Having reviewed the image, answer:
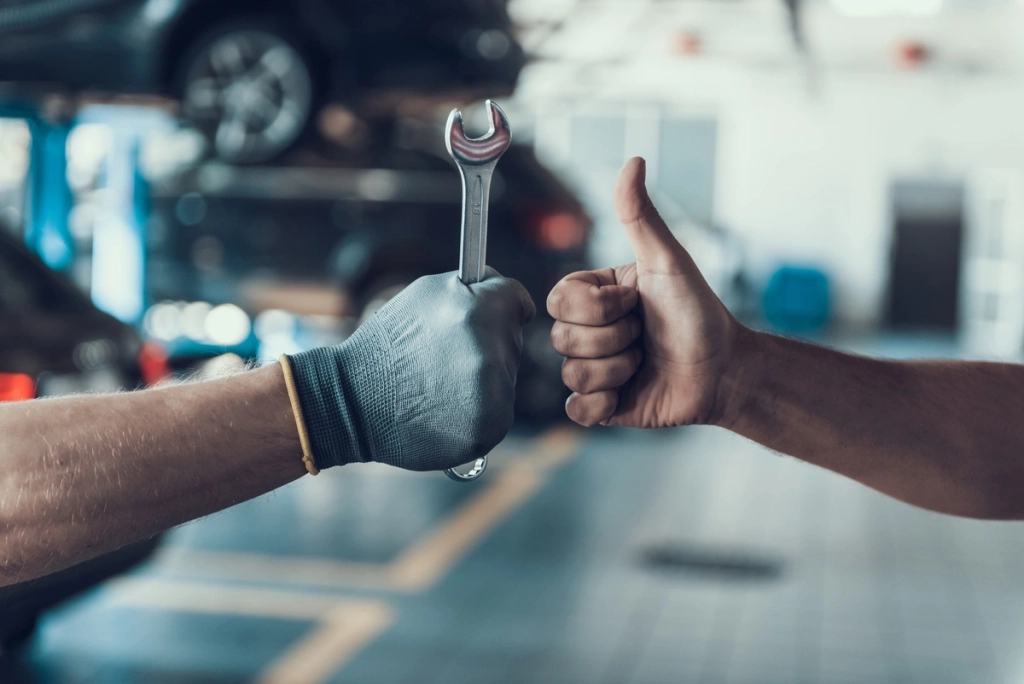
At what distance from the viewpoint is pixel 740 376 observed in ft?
4.55

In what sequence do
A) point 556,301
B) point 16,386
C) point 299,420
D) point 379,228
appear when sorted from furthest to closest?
point 379,228 → point 16,386 → point 556,301 → point 299,420

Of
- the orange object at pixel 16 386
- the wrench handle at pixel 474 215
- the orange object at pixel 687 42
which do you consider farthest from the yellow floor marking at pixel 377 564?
the orange object at pixel 687 42

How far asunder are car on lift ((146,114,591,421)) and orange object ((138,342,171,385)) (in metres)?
2.83

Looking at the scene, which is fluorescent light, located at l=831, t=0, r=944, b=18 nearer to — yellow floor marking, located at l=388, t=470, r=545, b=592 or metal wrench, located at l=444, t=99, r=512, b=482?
yellow floor marking, located at l=388, t=470, r=545, b=592

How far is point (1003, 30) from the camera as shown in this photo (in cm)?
1269

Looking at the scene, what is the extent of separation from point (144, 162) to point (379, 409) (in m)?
5.78

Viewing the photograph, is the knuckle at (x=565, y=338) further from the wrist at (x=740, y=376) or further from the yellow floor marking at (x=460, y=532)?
the yellow floor marking at (x=460, y=532)

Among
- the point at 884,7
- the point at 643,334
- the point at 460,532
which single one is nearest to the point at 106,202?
the point at 460,532

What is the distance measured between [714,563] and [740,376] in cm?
285

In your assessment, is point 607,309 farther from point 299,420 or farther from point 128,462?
point 128,462

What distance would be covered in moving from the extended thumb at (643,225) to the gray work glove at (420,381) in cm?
18

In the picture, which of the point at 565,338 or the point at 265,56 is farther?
the point at 265,56

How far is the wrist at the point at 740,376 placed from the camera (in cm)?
138

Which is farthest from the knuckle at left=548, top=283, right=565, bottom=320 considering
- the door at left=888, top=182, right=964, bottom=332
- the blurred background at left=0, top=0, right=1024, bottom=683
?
the door at left=888, top=182, right=964, bottom=332
